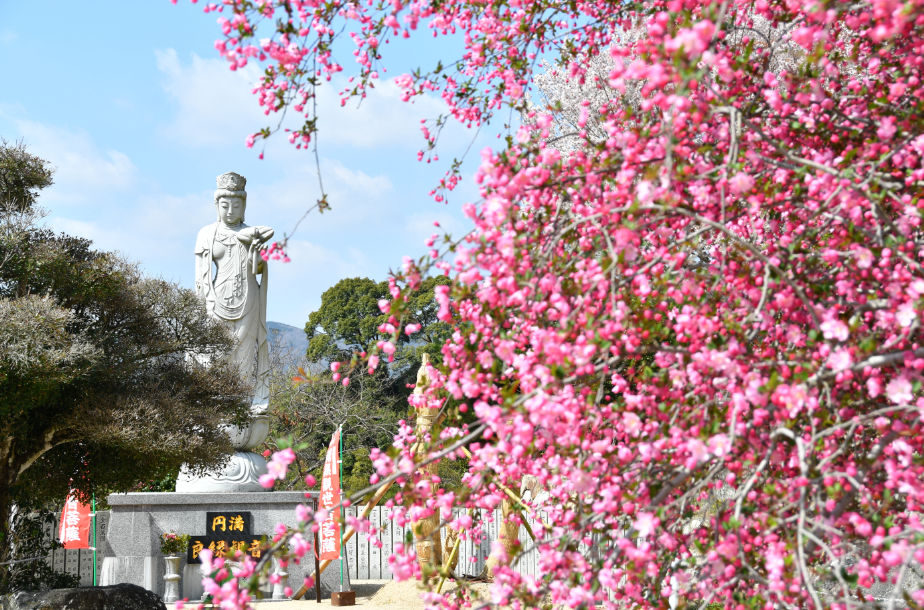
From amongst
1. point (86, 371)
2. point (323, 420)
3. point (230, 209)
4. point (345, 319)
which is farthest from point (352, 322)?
point (86, 371)

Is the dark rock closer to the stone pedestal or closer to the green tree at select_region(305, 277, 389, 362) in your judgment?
the stone pedestal

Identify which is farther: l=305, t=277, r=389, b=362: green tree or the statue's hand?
l=305, t=277, r=389, b=362: green tree

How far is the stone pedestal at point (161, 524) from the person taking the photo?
30.7ft

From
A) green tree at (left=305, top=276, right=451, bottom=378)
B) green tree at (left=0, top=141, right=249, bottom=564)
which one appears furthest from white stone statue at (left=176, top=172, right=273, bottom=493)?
green tree at (left=305, top=276, right=451, bottom=378)

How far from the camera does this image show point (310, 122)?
3.11 m

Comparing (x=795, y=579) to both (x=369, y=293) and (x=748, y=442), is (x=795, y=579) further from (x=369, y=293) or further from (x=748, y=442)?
(x=369, y=293)

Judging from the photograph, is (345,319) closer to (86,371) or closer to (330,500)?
(330,500)

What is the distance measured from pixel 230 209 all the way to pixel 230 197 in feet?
0.55

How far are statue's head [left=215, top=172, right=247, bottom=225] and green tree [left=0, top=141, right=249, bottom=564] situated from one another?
3.81m

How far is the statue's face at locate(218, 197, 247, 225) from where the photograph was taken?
10969mm

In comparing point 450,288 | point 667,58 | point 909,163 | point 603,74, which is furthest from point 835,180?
point 603,74

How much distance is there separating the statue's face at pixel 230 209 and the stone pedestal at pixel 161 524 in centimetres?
381

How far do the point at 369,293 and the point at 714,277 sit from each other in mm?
24866

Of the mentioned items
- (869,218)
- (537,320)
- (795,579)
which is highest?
(869,218)
